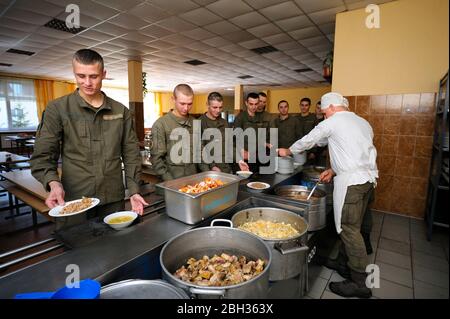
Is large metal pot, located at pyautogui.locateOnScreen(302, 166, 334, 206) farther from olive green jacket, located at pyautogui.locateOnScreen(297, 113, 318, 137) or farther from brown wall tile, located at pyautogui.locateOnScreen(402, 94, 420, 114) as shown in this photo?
olive green jacket, located at pyautogui.locateOnScreen(297, 113, 318, 137)

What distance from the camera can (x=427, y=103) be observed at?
10.5 ft


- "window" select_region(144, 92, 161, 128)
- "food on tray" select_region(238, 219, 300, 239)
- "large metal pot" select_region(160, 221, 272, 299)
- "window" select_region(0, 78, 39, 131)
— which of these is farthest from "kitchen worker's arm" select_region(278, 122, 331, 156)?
"window" select_region(144, 92, 161, 128)

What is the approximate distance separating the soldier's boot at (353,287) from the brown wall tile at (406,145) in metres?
2.30

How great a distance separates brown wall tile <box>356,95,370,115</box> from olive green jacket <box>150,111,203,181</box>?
2.79m

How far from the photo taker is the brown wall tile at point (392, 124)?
3.46 m

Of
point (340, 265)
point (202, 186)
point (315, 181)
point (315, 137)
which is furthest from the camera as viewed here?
point (315, 181)

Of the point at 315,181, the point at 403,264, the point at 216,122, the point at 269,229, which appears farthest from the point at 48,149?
the point at 403,264

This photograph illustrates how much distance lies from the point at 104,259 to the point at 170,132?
1.40 metres

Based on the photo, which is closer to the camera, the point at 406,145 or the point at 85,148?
the point at 85,148

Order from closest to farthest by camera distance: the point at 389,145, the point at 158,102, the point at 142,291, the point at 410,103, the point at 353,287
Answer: the point at 142,291, the point at 353,287, the point at 410,103, the point at 389,145, the point at 158,102

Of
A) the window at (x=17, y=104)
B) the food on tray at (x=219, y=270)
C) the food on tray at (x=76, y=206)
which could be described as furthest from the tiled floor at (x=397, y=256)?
the window at (x=17, y=104)

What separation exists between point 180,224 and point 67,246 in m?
0.54

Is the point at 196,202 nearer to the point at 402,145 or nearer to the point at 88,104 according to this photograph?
the point at 88,104

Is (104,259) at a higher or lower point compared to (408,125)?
lower
